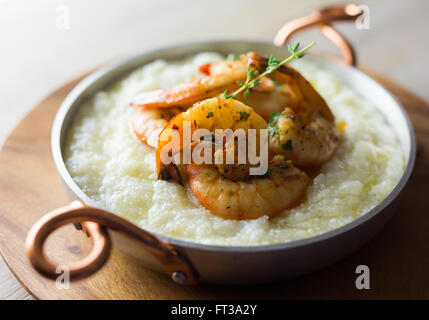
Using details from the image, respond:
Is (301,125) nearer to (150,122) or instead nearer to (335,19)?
(150,122)

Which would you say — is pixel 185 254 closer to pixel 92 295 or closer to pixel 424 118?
pixel 92 295

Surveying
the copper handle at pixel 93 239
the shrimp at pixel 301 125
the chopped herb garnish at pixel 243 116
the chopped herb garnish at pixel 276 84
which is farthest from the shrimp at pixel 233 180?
the chopped herb garnish at pixel 276 84

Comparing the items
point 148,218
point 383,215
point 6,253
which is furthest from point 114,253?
point 383,215

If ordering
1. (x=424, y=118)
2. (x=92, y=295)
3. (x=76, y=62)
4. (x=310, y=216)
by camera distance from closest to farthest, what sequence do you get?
(x=92, y=295), (x=310, y=216), (x=424, y=118), (x=76, y=62)

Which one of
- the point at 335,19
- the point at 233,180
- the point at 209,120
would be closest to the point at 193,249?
the point at 233,180
